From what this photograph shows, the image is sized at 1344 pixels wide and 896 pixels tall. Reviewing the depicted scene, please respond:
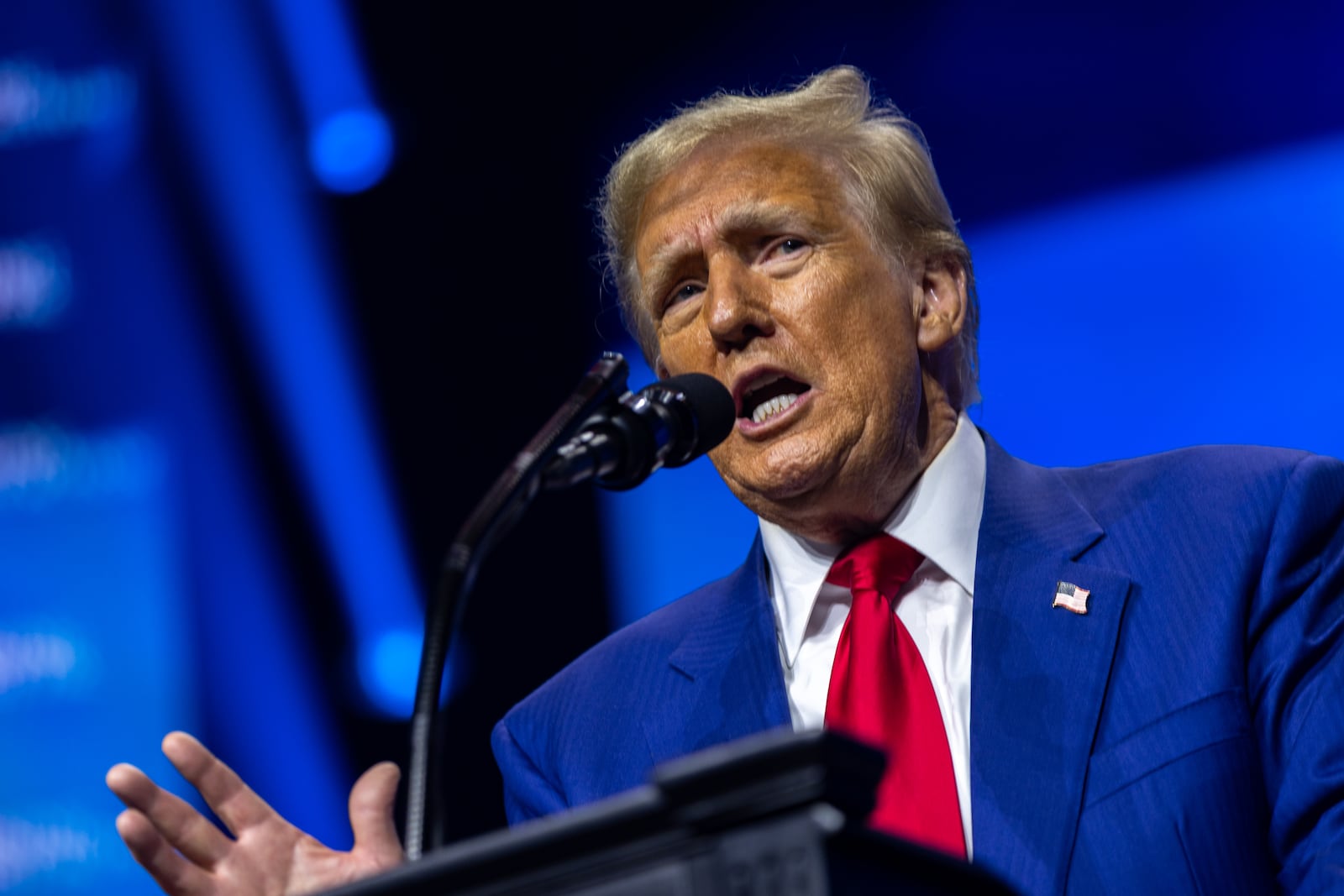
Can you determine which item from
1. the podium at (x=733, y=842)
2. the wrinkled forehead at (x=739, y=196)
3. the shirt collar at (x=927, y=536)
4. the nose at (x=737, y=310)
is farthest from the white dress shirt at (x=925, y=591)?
the podium at (x=733, y=842)

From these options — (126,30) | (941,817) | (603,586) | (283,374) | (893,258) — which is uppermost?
(126,30)

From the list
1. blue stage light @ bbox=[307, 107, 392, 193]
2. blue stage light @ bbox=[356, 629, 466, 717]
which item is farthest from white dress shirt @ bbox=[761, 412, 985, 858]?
blue stage light @ bbox=[307, 107, 392, 193]

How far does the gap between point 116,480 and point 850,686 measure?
213 centimetres

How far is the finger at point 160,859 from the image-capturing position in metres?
1.32

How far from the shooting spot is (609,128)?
3.29m

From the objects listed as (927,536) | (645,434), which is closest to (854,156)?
(927,536)

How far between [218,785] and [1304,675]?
4.24 feet

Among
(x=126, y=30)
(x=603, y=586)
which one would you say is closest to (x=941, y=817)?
(x=603, y=586)

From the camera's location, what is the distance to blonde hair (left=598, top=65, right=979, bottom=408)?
232 cm

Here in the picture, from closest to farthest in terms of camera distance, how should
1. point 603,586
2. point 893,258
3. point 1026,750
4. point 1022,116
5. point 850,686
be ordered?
point 1026,750 < point 850,686 < point 893,258 < point 1022,116 < point 603,586

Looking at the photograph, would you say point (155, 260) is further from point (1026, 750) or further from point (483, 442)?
point (1026, 750)

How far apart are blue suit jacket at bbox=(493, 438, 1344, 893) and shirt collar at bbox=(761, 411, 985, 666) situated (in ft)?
0.12

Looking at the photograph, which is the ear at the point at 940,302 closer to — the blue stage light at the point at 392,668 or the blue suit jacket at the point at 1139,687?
the blue suit jacket at the point at 1139,687

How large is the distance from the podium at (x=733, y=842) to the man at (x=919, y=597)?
1.90 feet
